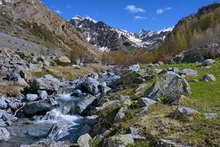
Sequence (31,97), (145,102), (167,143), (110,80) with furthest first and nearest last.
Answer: (110,80) → (31,97) → (145,102) → (167,143)

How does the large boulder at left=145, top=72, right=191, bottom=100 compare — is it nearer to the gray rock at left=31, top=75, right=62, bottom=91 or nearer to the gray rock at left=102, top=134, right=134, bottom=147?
the gray rock at left=102, top=134, right=134, bottom=147

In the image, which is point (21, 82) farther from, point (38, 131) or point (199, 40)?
point (199, 40)

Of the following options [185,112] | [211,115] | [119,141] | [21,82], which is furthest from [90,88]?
[119,141]

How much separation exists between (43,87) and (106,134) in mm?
22062

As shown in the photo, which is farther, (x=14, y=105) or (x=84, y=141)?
(x=14, y=105)

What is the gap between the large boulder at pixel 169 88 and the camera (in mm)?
14484

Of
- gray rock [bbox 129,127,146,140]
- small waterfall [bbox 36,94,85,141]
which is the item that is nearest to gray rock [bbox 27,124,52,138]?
small waterfall [bbox 36,94,85,141]

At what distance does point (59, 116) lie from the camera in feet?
70.1

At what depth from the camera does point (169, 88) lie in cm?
1464

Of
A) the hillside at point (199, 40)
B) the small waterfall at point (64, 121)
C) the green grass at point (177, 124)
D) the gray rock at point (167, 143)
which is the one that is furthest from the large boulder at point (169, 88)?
the hillside at point (199, 40)

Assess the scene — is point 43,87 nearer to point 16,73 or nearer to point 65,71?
point 16,73

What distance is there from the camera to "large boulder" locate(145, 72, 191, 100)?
1448 centimetres

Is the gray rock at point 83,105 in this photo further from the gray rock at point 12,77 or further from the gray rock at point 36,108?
the gray rock at point 12,77

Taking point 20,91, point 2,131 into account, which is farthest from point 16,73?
point 2,131
